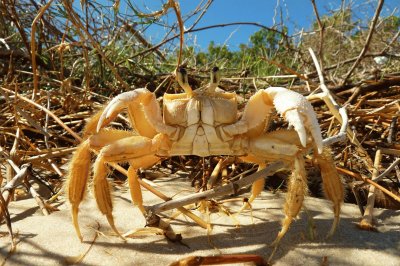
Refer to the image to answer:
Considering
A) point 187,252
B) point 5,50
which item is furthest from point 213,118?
point 5,50

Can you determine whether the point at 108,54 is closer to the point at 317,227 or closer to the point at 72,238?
the point at 72,238

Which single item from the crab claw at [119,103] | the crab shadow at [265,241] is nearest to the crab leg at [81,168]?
the crab claw at [119,103]

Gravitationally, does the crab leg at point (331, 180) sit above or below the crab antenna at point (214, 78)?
below

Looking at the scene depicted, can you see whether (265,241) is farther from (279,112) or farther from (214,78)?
(214,78)

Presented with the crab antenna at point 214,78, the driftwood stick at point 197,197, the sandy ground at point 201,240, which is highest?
the crab antenna at point 214,78

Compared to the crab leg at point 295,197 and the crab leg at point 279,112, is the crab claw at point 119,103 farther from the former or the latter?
the crab leg at point 295,197

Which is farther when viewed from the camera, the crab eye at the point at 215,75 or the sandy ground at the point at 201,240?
the crab eye at the point at 215,75
